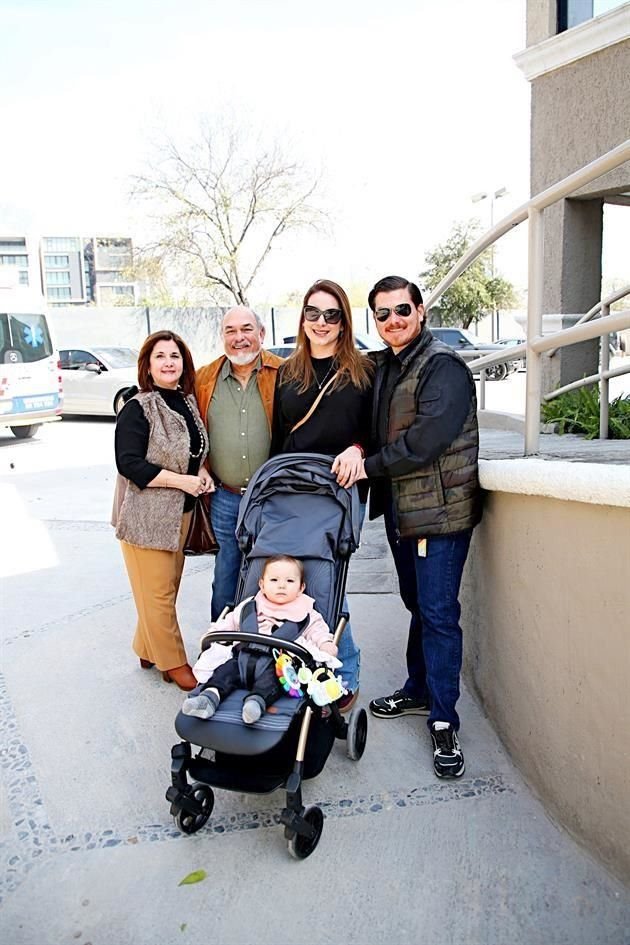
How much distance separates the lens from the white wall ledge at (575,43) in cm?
628

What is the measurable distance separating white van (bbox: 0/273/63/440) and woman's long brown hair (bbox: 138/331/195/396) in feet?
33.5

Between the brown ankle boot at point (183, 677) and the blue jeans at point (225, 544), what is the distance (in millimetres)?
346

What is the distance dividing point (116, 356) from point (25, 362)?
4021 millimetres

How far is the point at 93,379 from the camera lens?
1655cm

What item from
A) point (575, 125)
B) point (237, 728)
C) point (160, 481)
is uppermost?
point (575, 125)

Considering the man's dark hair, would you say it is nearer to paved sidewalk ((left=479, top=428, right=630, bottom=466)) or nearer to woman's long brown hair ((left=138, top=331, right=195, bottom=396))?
paved sidewalk ((left=479, top=428, right=630, bottom=466))

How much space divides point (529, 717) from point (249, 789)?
1062mm

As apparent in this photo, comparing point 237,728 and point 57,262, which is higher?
point 57,262

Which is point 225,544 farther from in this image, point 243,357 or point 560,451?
point 560,451

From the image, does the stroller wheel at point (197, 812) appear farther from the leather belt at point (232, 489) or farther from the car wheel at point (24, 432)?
the car wheel at point (24, 432)

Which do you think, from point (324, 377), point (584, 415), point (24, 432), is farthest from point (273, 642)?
point (24, 432)

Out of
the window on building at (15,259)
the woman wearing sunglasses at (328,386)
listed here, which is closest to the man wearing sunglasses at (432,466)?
the woman wearing sunglasses at (328,386)

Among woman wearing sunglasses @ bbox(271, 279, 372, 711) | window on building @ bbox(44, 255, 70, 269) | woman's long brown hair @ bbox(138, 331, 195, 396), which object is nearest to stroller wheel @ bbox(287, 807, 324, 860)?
woman wearing sunglasses @ bbox(271, 279, 372, 711)

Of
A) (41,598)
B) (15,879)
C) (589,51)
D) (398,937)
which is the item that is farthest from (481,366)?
(589,51)
